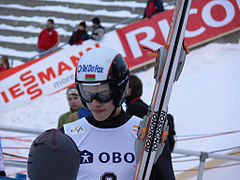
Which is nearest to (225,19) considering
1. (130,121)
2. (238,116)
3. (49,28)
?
(238,116)

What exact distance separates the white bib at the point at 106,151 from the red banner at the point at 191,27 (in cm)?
875

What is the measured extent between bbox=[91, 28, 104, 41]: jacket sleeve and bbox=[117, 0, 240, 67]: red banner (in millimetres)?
521

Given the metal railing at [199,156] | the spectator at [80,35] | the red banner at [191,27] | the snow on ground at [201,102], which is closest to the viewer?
the metal railing at [199,156]

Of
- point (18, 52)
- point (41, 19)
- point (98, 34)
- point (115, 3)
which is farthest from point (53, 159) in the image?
point (41, 19)

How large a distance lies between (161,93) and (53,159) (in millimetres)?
907

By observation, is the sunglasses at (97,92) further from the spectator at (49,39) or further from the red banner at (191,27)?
the spectator at (49,39)

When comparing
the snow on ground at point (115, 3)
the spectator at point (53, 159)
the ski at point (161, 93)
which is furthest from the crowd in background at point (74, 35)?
the spectator at point (53, 159)

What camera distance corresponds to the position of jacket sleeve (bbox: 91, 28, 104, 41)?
10680 mm

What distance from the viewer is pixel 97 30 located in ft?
34.9

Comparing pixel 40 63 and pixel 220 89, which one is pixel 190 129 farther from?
pixel 40 63

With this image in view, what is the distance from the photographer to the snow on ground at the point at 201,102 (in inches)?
329

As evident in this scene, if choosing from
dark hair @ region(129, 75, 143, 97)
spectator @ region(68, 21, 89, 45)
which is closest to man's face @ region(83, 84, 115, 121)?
dark hair @ region(129, 75, 143, 97)

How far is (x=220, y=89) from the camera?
1005 cm

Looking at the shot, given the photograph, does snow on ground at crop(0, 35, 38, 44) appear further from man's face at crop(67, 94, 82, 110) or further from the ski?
the ski
